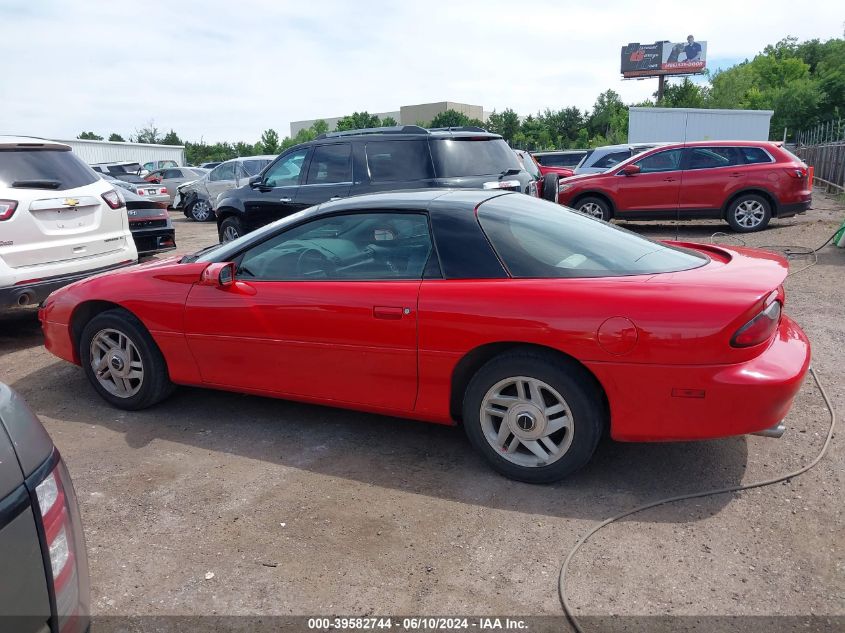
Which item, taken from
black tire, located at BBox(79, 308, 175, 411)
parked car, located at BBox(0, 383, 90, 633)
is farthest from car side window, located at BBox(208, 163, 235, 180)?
parked car, located at BBox(0, 383, 90, 633)

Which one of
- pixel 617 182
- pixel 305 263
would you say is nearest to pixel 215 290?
pixel 305 263

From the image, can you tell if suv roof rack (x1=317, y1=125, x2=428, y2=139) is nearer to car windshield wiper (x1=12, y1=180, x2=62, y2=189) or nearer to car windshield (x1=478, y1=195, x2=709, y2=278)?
car windshield wiper (x1=12, y1=180, x2=62, y2=189)

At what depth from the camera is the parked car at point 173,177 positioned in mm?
22422

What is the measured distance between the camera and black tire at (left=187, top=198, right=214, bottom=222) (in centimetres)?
1791

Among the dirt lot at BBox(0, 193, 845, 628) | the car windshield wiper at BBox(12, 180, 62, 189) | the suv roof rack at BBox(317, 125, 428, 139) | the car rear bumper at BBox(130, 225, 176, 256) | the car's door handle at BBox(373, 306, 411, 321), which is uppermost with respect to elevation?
the suv roof rack at BBox(317, 125, 428, 139)

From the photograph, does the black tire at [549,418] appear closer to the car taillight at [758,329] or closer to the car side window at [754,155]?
the car taillight at [758,329]

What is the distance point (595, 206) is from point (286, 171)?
6329 mm

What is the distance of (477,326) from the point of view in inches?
133

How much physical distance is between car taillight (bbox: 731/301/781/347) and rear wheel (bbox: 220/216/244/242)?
25.2ft

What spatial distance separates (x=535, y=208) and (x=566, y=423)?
1417 millimetres

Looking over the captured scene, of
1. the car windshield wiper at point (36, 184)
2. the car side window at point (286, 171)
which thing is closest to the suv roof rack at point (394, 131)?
the car side window at point (286, 171)

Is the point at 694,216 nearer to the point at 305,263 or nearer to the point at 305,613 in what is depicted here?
the point at 305,263

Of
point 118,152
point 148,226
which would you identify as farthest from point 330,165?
point 118,152

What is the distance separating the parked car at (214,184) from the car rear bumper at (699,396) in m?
15.1
